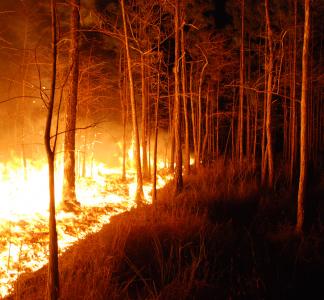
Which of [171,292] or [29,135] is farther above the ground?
[29,135]

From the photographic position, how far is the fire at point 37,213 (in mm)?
6859

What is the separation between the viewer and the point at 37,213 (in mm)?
10344

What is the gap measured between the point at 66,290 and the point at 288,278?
3.08 m

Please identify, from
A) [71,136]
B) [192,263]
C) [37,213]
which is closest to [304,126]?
[192,263]

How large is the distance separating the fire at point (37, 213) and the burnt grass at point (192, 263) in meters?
1.01

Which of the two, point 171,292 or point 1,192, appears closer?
point 171,292

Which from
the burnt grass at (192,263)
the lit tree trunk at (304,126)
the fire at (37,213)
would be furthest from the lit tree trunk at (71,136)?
the lit tree trunk at (304,126)

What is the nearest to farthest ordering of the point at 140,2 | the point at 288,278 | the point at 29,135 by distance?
the point at 288,278 < the point at 140,2 < the point at 29,135

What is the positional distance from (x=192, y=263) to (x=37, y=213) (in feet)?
24.1

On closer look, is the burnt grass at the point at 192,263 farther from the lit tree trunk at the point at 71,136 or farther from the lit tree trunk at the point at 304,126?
the lit tree trunk at the point at 71,136

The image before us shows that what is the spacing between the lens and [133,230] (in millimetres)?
5945

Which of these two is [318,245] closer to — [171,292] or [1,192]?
[171,292]

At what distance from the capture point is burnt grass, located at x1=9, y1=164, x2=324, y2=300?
4215 millimetres

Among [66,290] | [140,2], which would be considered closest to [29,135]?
[140,2]
